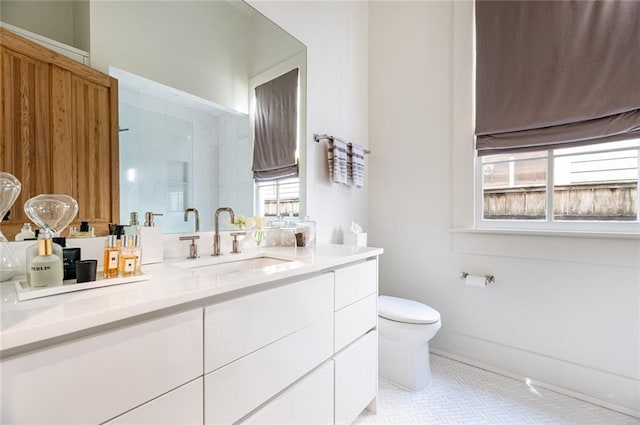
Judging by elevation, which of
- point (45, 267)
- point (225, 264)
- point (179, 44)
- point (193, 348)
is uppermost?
point (179, 44)

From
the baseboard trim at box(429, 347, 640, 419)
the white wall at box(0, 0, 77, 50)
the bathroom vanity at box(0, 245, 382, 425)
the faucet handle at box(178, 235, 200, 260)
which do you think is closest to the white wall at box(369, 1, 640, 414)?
the baseboard trim at box(429, 347, 640, 419)

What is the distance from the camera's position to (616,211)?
1645 mm

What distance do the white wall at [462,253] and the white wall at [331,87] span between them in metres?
0.16

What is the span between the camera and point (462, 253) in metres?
2.08

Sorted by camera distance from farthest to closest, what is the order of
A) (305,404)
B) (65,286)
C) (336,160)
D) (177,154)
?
(336,160) → (177,154) → (305,404) → (65,286)

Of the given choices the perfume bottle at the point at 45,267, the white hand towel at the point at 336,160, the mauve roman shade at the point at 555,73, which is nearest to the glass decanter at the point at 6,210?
the perfume bottle at the point at 45,267

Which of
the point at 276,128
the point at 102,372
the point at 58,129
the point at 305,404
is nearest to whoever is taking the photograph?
the point at 102,372

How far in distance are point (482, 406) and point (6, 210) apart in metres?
2.27

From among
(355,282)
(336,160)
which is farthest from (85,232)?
(336,160)

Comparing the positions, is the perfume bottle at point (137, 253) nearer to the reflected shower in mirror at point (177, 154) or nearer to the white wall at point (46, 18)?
the reflected shower in mirror at point (177, 154)

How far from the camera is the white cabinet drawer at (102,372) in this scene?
0.51 meters

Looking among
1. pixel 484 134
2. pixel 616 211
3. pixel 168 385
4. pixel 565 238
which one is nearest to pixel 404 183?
pixel 484 134

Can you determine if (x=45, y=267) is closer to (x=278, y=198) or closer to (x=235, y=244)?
(x=235, y=244)

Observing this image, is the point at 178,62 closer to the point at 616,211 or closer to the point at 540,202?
the point at 540,202
